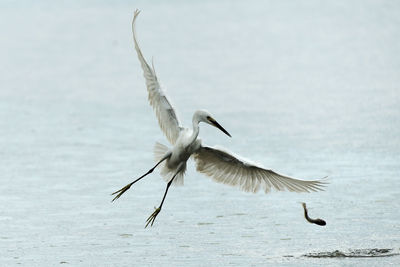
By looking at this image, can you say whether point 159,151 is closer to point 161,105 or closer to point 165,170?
point 165,170

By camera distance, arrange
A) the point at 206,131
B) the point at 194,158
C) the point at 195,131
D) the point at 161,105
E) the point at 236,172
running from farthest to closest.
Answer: the point at 206,131 → the point at 194,158 → the point at 161,105 → the point at 236,172 → the point at 195,131

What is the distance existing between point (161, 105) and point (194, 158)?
53cm

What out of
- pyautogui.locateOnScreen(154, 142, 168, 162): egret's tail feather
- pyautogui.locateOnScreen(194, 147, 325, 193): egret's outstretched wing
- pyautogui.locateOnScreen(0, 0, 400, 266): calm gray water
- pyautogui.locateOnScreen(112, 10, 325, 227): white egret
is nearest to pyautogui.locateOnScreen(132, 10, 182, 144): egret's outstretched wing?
pyautogui.locateOnScreen(112, 10, 325, 227): white egret

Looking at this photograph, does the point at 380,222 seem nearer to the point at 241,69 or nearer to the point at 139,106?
the point at 139,106

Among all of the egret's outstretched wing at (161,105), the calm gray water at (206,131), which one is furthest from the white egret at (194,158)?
the calm gray water at (206,131)

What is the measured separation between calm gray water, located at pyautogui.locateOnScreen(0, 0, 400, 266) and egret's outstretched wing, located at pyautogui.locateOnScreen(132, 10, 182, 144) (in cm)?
76

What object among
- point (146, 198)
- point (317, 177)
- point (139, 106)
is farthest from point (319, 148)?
point (139, 106)

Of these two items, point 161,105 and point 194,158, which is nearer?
point 161,105

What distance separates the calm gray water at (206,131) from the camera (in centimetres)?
790

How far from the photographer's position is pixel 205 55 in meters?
18.0

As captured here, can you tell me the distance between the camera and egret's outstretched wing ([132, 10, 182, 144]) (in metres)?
8.40

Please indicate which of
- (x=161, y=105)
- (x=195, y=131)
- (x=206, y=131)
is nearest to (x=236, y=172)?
(x=195, y=131)

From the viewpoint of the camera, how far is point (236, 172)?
27.5 feet

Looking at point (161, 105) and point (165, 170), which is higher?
point (161, 105)
